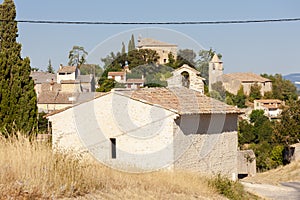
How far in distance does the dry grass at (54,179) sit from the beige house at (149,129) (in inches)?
389

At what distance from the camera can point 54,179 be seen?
9398 millimetres

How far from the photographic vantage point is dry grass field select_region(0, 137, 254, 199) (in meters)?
8.80

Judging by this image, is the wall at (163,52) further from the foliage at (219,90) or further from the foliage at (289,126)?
the foliage at (289,126)

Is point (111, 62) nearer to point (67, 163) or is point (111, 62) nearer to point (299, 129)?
point (67, 163)

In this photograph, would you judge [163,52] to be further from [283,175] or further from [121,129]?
[283,175]

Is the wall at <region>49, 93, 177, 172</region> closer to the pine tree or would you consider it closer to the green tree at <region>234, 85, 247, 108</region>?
the pine tree

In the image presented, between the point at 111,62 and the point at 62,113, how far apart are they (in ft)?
13.8

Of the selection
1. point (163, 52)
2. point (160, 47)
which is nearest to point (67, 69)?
point (163, 52)

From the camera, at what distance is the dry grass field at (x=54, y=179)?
8.80 meters

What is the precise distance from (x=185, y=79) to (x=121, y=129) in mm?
6565

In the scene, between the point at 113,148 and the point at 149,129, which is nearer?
the point at 149,129

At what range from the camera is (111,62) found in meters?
27.6

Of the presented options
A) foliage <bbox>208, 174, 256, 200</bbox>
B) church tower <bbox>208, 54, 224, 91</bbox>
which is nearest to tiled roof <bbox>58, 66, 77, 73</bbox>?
church tower <bbox>208, 54, 224, 91</bbox>

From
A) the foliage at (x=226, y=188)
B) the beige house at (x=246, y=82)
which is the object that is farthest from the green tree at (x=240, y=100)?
the foliage at (x=226, y=188)
